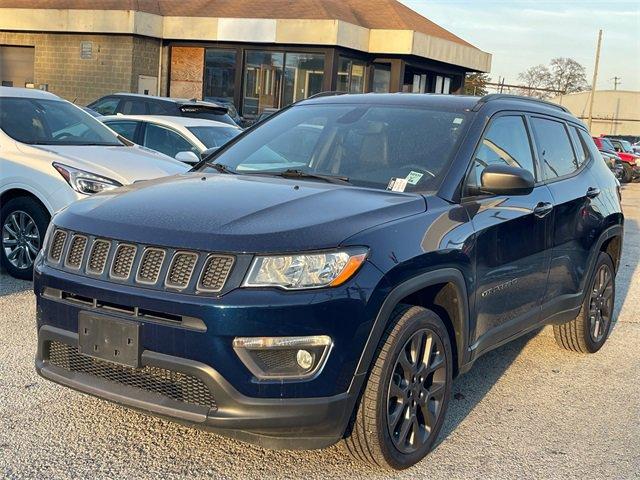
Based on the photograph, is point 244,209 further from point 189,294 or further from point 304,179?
point 304,179

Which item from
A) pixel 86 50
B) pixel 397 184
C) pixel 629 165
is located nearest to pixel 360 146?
pixel 397 184

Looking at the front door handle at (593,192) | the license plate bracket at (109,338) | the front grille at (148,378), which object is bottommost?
the front grille at (148,378)

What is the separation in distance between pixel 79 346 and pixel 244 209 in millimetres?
936

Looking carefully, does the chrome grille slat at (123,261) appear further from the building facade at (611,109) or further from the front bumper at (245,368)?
the building facade at (611,109)

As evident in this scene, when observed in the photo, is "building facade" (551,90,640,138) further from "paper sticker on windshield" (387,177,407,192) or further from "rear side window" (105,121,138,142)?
"paper sticker on windshield" (387,177,407,192)

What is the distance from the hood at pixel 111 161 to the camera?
7.15 meters

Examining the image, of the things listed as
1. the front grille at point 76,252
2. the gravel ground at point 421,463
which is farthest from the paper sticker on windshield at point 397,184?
the front grille at point 76,252

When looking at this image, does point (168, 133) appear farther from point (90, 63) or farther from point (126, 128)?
point (90, 63)

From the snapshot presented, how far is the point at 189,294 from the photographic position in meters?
3.20

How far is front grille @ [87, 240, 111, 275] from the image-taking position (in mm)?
3449

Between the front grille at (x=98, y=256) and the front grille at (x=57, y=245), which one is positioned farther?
the front grille at (x=57, y=245)

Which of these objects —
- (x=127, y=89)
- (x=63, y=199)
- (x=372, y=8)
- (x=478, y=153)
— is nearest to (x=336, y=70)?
(x=372, y=8)

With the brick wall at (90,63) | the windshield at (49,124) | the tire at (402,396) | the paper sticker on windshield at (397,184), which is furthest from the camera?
the brick wall at (90,63)

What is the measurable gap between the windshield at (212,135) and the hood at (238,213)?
6308mm
